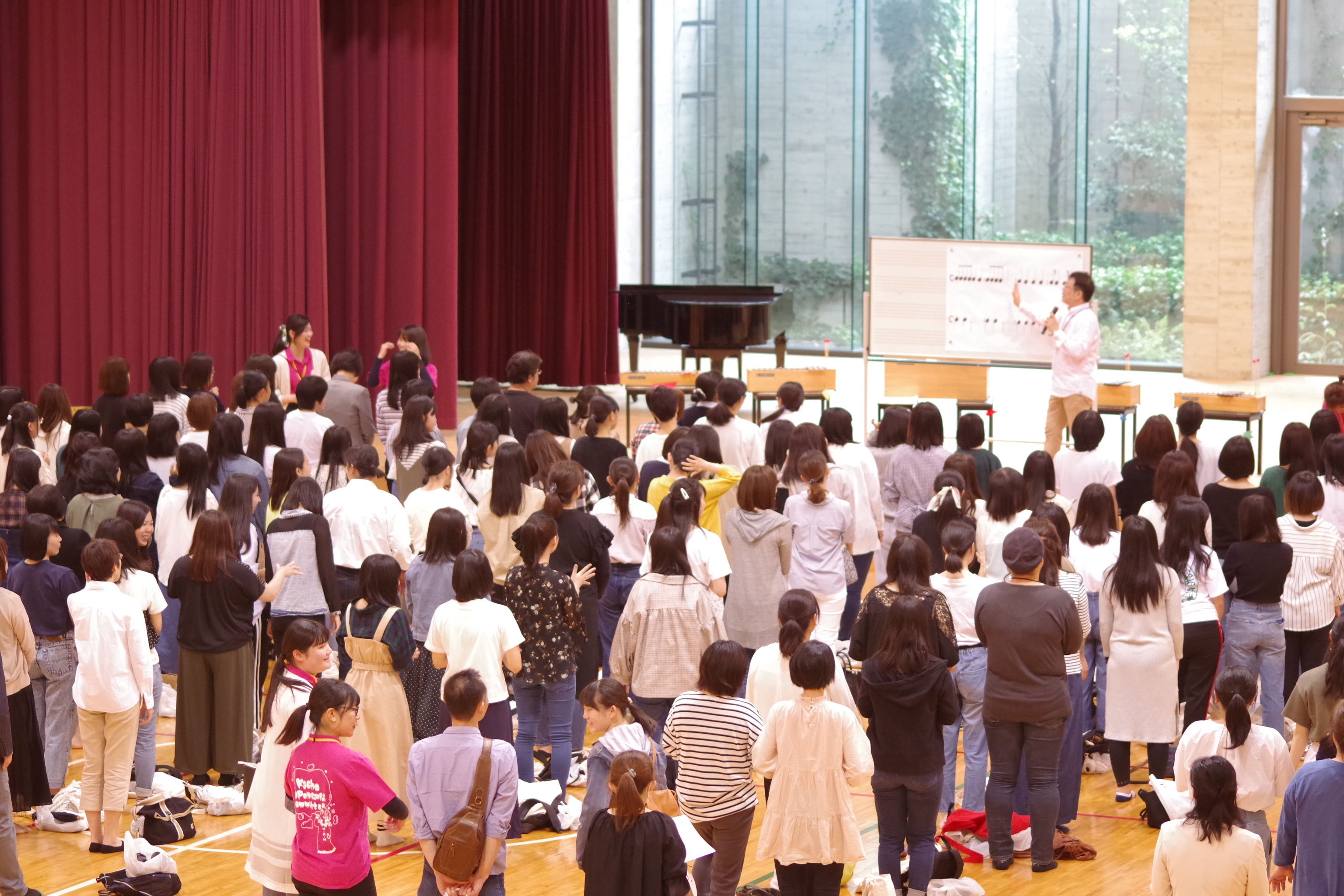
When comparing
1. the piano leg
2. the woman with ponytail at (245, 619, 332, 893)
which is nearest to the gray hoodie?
the woman with ponytail at (245, 619, 332, 893)

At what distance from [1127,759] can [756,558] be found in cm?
176

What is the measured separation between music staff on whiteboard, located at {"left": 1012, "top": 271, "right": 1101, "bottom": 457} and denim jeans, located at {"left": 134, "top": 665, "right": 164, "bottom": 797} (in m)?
6.68

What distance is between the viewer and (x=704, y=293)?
649 inches

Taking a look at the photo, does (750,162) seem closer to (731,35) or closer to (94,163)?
(731,35)

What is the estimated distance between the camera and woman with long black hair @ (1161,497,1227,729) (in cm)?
604

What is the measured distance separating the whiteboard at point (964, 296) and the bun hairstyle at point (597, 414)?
5.41m

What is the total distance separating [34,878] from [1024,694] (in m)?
3.70

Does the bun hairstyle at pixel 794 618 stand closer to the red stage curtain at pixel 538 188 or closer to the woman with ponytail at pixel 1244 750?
Answer: the woman with ponytail at pixel 1244 750

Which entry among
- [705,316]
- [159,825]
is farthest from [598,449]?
[705,316]

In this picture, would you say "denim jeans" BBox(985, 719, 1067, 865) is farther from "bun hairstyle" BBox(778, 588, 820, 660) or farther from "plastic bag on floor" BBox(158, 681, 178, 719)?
"plastic bag on floor" BBox(158, 681, 178, 719)

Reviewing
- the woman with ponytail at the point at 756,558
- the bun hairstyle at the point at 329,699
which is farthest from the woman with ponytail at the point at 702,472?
the bun hairstyle at the point at 329,699

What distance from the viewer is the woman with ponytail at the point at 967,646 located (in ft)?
18.8

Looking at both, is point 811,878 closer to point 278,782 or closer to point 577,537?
point 278,782

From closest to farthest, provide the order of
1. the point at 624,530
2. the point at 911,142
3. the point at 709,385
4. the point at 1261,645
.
Answer: 1. the point at 1261,645
2. the point at 624,530
3. the point at 709,385
4. the point at 911,142
